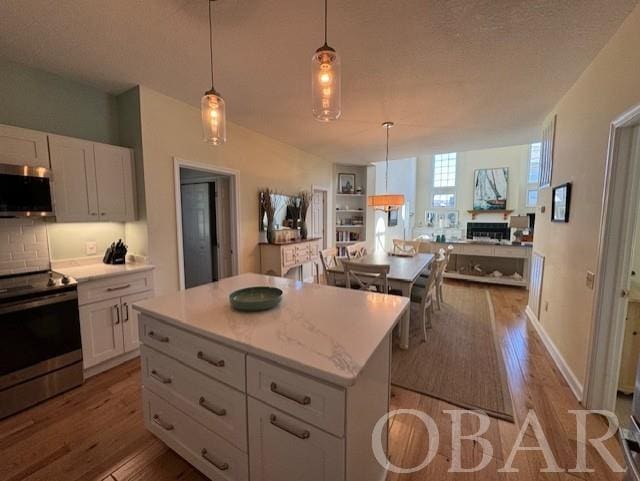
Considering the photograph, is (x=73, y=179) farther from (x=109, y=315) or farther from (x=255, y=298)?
(x=255, y=298)

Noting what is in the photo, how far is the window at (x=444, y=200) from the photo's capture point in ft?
34.3

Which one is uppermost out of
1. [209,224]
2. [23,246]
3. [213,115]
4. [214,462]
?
[213,115]

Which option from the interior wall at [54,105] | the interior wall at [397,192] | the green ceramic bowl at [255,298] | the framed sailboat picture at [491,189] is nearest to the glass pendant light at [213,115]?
A: the green ceramic bowl at [255,298]

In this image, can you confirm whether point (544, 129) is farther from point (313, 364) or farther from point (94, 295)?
point (94, 295)

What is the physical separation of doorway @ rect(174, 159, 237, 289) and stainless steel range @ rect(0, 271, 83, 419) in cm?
163

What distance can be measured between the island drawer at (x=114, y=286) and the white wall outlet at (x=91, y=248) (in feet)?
2.00

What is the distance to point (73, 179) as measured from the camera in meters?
2.46

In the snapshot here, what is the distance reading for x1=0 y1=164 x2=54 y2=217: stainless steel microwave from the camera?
207cm

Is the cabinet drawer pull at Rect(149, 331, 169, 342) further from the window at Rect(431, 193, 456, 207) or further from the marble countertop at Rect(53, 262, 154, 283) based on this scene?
the window at Rect(431, 193, 456, 207)

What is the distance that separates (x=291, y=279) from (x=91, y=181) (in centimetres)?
209

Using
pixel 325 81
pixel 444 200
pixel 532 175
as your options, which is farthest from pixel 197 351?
pixel 532 175

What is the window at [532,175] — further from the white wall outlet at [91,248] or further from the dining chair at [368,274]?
the white wall outlet at [91,248]

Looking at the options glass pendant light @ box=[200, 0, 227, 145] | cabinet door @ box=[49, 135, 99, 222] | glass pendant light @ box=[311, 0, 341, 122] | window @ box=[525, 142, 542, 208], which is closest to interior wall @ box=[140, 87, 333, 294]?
cabinet door @ box=[49, 135, 99, 222]

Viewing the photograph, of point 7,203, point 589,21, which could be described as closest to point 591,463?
point 589,21
